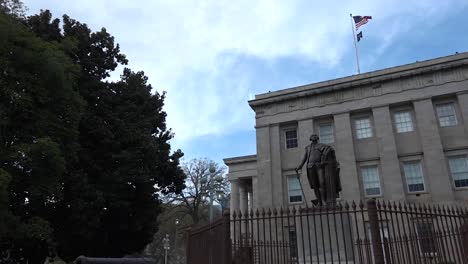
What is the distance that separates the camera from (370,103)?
29.4 metres

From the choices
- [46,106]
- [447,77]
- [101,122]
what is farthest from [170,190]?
[447,77]

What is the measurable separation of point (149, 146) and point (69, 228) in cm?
545

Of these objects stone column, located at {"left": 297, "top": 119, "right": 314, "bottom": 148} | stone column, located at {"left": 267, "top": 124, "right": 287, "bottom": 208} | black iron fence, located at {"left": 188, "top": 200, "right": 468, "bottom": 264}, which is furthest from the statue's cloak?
stone column, located at {"left": 297, "top": 119, "right": 314, "bottom": 148}

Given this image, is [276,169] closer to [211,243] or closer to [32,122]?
[32,122]

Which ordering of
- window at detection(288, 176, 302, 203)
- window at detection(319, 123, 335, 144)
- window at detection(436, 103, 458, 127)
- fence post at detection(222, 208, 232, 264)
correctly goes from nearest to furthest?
fence post at detection(222, 208, 232, 264)
window at detection(436, 103, 458, 127)
window at detection(288, 176, 302, 203)
window at detection(319, 123, 335, 144)

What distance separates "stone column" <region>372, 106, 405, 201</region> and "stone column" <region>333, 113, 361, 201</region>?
70.0 inches

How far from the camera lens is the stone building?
26.7m

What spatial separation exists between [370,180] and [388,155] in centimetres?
206

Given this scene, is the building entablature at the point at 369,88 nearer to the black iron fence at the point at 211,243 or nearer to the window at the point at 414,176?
the window at the point at 414,176

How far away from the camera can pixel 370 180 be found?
28.1 m

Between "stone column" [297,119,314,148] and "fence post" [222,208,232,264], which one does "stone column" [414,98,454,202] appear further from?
"fence post" [222,208,232,264]

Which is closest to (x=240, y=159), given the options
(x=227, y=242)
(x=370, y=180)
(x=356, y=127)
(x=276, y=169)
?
(x=276, y=169)

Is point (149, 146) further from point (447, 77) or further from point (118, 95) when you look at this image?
point (447, 77)

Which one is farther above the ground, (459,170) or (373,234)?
(459,170)
